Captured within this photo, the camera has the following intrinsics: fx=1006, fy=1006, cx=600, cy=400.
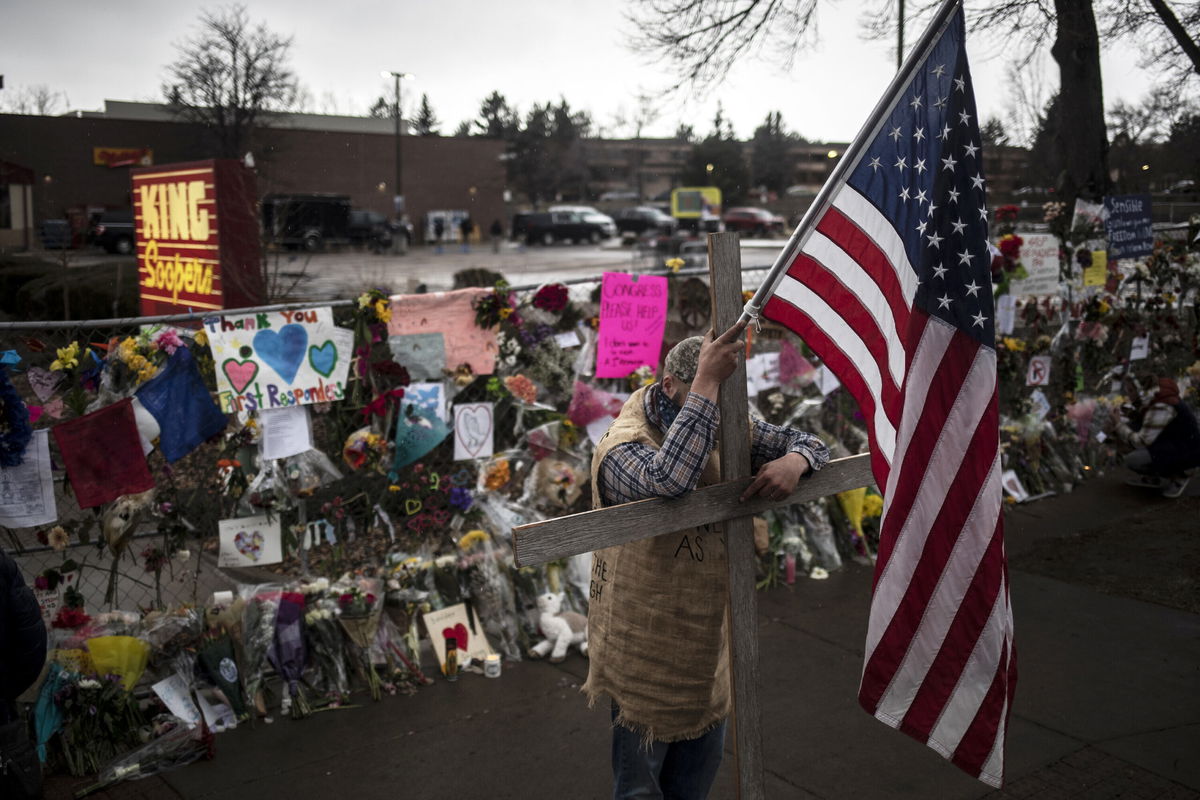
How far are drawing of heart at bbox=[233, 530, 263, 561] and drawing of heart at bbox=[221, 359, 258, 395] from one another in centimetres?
75

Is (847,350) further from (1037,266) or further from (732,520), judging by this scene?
(1037,266)

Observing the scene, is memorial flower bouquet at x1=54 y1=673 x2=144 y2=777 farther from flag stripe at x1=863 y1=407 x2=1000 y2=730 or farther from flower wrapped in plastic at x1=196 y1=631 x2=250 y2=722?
flag stripe at x1=863 y1=407 x2=1000 y2=730

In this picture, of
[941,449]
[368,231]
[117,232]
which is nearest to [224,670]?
[941,449]

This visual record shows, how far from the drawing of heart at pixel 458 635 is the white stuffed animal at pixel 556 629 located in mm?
359

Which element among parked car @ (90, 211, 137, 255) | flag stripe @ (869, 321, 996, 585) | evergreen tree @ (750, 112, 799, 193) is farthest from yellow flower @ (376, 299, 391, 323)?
evergreen tree @ (750, 112, 799, 193)

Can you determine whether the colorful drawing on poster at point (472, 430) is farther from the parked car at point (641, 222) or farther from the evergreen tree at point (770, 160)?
the evergreen tree at point (770, 160)

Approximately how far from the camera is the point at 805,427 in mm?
7191

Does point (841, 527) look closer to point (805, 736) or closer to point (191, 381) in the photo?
point (805, 736)

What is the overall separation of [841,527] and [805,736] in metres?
2.69

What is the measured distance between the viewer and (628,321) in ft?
20.9

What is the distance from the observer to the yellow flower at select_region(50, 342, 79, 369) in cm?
466

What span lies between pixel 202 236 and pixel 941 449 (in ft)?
22.4

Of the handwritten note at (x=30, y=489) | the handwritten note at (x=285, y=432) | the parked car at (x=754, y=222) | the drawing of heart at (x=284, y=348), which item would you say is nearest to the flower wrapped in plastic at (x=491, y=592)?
the handwritten note at (x=285, y=432)

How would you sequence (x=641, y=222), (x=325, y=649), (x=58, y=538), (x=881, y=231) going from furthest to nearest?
(x=641, y=222) → (x=325, y=649) → (x=58, y=538) → (x=881, y=231)
